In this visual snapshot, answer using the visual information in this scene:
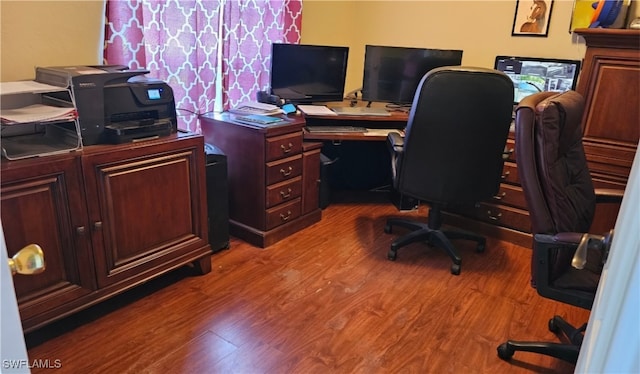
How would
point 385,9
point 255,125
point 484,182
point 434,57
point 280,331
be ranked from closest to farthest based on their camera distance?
point 280,331 → point 484,182 → point 255,125 → point 434,57 → point 385,9

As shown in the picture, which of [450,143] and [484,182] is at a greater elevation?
[450,143]

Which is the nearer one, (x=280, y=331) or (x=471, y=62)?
(x=280, y=331)

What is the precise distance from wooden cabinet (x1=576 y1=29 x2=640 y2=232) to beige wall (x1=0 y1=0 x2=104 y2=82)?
2429mm

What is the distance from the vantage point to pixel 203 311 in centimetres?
202

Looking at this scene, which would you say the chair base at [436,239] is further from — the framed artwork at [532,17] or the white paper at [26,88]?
the white paper at [26,88]

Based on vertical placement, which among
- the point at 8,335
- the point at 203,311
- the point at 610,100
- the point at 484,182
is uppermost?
the point at 610,100

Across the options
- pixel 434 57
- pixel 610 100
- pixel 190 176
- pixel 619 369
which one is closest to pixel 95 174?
pixel 190 176

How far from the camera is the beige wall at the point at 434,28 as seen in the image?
2.90 metres

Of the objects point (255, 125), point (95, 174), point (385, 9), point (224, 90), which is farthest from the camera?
point (385, 9)

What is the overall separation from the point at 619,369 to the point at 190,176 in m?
1.82

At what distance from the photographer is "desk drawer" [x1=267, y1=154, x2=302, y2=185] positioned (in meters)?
2.55

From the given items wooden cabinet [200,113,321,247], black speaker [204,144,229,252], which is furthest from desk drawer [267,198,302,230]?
black speaker [204,144,229,252]

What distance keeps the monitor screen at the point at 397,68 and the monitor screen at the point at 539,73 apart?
1.10ft

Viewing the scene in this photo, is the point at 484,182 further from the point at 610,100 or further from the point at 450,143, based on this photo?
the point at 610,100
